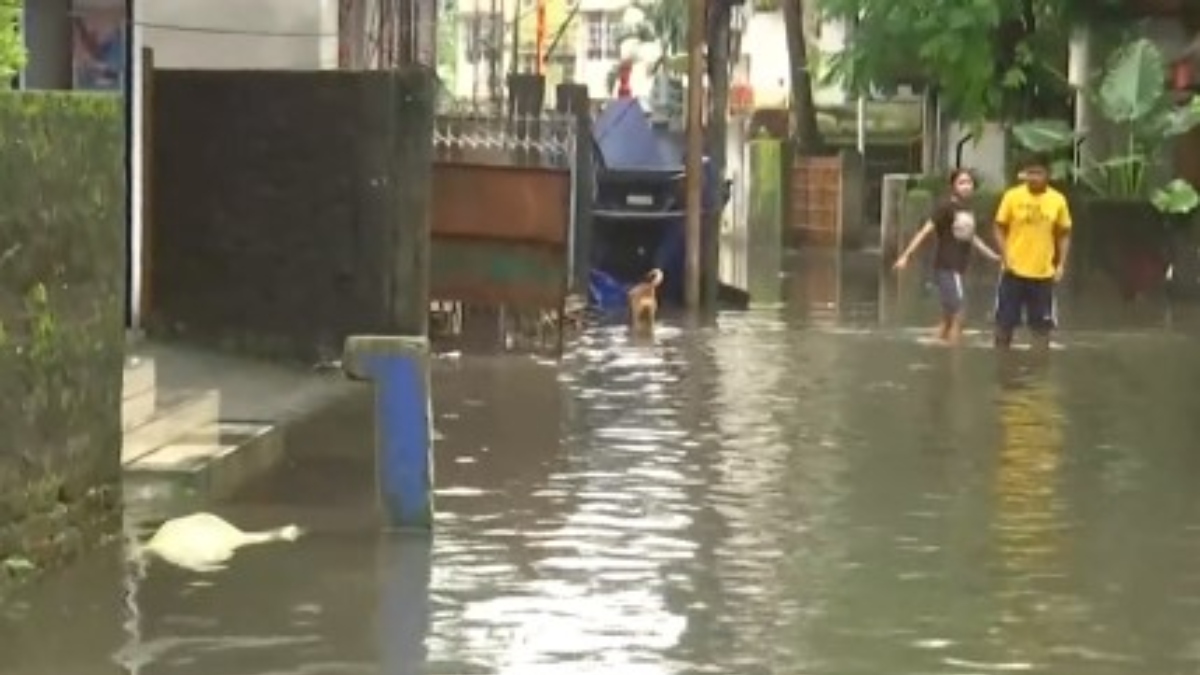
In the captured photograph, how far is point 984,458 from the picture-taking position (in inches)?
522

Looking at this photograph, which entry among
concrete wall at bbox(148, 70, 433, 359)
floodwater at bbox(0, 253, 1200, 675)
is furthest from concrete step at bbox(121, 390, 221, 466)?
concrete wall at bbox(148, 70, 433, 359)

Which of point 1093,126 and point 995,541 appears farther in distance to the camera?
point 1093,126

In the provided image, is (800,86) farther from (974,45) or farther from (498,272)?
(498,272)

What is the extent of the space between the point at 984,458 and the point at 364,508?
3.74m

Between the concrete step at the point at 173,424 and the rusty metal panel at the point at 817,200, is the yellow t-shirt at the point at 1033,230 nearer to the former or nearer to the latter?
the concrete step at the point at 173,424

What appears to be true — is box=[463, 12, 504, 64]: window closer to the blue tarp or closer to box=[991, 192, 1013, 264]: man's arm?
the blue tarp

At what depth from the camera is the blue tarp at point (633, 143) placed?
1109 inches

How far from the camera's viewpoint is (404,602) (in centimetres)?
899

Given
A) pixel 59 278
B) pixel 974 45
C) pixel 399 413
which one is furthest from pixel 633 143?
pixel 59 278

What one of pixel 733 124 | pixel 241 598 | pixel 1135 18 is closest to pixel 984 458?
pixel 241 598

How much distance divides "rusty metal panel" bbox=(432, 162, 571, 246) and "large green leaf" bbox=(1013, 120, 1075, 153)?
42.1 ft

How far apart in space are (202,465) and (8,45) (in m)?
2.93

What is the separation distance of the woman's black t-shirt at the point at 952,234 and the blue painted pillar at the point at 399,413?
1196cm

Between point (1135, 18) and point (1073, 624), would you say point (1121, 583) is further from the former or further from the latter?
point (1135, 18)
